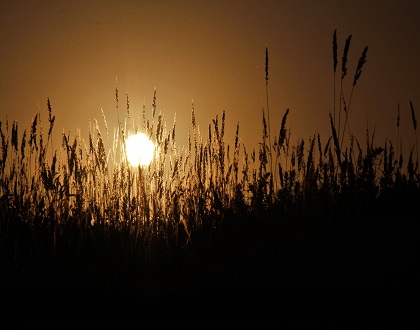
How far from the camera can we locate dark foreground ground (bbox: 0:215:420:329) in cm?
152

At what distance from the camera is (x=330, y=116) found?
2.56m

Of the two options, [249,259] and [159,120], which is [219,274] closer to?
[249,259]

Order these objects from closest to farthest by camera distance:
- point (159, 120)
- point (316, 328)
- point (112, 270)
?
point (316, 328), point (112, 270), point (159, 120)

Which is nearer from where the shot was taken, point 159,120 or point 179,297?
point 179,297

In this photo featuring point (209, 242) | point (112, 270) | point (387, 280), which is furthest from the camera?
point (209, 242)

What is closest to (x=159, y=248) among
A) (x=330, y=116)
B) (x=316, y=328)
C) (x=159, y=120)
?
(x=159, y=120)

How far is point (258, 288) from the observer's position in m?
1.69

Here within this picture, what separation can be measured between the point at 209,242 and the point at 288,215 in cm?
41

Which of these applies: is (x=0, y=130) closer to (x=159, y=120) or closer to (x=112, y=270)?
(x=159, y=120)

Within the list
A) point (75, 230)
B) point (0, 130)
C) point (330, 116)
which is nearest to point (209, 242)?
point (75, 230)

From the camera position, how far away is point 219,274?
5.95ft

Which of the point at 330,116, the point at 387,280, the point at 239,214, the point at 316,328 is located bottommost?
the point at 316,328

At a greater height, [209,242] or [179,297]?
[209,242]

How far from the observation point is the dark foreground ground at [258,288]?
152 centimetres
